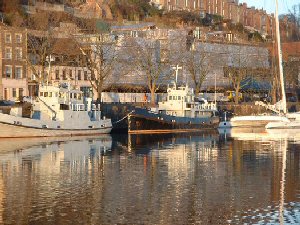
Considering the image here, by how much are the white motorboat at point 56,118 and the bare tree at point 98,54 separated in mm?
16023

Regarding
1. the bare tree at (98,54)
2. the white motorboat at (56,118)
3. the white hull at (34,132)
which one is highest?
the bare tree at (98,54)

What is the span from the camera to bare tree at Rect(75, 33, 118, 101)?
97.9 m

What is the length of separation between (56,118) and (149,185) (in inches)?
1594

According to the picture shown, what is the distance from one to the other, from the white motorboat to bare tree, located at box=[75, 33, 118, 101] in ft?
52.6

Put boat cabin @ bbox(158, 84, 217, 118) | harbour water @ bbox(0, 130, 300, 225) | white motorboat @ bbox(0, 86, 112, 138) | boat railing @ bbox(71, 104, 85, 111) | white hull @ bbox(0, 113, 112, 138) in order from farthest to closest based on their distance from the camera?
boat cabin @ bbox(158, 84, 217, 118) < boat railing @ bbox(71, 104, 85, 111) < white motorboat @ bbox(0, 86, 112, 138) < white hull @ bbox(0, 113, 112, 138) < harbour water @ bbox(0, 130, 300, 225)

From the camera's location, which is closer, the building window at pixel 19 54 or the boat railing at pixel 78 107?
the boat railing at pixel 78 107

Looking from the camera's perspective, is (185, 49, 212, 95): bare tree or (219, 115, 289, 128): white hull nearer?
(219, 115, 289, 128): white hull

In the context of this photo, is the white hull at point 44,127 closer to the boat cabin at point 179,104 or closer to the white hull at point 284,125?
the boat cabin at point 179,104

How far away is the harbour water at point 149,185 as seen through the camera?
2748cm

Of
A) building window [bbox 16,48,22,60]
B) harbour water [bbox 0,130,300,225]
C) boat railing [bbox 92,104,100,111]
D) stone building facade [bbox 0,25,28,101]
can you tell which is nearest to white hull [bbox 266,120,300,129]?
boat railing [bbox 92,104,100,111]

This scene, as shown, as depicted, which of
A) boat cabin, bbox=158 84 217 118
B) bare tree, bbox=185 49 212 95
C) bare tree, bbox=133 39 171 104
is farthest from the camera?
bare tree, bbox=185 49 212 95

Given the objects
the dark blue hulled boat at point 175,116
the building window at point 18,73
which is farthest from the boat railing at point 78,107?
the building window at point 18,73

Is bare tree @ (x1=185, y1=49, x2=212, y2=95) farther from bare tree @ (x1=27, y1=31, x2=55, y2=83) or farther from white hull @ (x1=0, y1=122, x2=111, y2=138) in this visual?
white hull @ (x1=0, y1=122, x2=111, y2=138)

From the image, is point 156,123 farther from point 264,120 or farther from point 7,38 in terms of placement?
point 7,38
